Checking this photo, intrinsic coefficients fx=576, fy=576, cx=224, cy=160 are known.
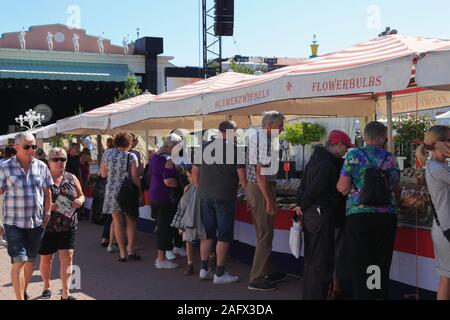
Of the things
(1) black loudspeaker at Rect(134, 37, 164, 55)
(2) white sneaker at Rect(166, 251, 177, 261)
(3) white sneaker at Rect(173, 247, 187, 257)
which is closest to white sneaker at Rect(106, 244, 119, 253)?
(3) white sneaker at Rect(173, 247, 187, 257)

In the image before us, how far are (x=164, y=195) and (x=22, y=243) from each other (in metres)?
2.36

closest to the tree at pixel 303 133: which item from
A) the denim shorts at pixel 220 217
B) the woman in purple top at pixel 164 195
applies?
the woman in purple top at pixel 164 195

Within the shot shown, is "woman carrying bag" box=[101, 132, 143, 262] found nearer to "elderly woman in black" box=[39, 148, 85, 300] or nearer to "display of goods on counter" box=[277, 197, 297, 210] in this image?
"elderly woman in black" box=[39, 148, 85, 300]

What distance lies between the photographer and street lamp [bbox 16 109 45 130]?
30.5 meters

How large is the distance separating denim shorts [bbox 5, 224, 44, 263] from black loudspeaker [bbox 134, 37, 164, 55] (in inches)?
1243

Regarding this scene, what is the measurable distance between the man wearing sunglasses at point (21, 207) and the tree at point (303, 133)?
58.5 ft

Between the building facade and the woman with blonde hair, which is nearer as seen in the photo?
the woman with blonde hair

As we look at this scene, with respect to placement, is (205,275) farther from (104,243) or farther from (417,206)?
(104,243)

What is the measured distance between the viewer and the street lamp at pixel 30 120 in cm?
3052

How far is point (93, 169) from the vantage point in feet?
42.8

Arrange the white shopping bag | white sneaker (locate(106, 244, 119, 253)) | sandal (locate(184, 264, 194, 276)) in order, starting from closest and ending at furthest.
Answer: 1. the white shopping bag
2. sandal (locate(184, 264, 194, 276))
3. white sneaker (locate(106, 244, 119, 253))

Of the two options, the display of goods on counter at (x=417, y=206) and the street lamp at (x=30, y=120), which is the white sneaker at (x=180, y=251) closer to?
the display of goods on counter at (x=417, y=206)

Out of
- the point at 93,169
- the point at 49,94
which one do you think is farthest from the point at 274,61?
the point at 93,169
